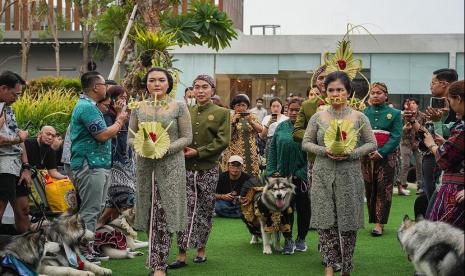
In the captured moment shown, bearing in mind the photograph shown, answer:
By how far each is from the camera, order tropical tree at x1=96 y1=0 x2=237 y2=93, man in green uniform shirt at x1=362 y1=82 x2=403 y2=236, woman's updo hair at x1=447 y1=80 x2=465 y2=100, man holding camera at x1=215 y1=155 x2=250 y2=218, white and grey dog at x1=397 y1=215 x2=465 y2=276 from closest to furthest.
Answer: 1. white and grey dog at x1=397 y1=215 x2=465 y2=276
2. woman's updo hair at x1=447 y1=80 x2=465 y2=100
3. man in green uniform shirt at x1=362 y1=82 x2=403 y2=236
4. tropical tree at x1=96 y1=0 x2=237 y2=93
5. man holding camera at x1=215 y1=155 x2=250 y2=218

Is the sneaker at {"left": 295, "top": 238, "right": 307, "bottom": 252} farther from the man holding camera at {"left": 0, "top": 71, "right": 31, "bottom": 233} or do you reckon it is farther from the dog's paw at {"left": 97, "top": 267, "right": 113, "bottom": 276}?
the man holding camera at {"left": 0, "top": 71, "right": 31, "bottom": 233}

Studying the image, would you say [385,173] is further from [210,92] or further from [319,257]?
[210,92]

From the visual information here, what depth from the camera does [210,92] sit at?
7484mm

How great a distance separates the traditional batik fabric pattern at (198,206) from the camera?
283 inches

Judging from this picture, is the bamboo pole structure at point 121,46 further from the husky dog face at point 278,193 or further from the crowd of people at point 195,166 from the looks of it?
the husky dog face at point 278,193

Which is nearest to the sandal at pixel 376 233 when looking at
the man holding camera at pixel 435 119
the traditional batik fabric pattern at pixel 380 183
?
the traditional batik fabric pattern at pixel 380 183

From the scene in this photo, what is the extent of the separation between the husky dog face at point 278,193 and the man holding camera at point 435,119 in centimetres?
145

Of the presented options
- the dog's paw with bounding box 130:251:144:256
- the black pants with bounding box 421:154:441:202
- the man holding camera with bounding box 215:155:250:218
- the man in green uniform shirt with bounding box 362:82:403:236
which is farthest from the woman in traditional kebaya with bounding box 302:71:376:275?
the man holding camera with bounding box 215:155:250:218

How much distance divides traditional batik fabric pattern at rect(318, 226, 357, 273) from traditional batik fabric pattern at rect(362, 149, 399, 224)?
288 centimetres

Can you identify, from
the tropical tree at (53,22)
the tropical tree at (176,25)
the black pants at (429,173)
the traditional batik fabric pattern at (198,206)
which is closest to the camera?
the traditional batik fabric pattern at (198,206)

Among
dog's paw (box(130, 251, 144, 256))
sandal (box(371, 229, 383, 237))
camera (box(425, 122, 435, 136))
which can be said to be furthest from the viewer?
sandal (box(371, 229, 383, 237))

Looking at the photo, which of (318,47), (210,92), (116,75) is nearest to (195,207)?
(210,92)

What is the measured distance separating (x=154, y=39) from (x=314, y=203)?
316 cm

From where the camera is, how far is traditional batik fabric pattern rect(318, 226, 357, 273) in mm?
6275
